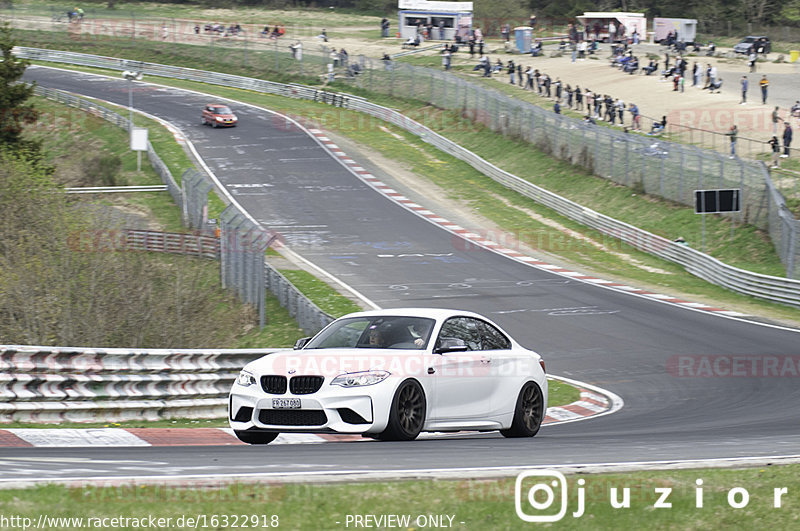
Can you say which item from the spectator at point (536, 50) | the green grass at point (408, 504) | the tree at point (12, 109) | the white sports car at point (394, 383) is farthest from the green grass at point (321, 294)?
the spectator at point (536, 50)

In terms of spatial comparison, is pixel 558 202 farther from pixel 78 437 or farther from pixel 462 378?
pixel 78 437

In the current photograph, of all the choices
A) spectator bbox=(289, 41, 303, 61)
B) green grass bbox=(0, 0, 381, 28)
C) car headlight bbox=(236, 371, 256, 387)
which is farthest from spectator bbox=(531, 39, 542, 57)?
car headlight bbox=(236, 371, 256, 387)

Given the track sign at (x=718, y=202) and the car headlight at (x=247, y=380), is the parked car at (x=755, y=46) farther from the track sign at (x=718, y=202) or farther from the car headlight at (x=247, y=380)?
the car headlight at (x=247, y=380)

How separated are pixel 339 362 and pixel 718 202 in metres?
23.8

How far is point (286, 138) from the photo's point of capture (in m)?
55.0

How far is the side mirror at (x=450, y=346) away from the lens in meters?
10.8

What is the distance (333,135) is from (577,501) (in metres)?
50.2

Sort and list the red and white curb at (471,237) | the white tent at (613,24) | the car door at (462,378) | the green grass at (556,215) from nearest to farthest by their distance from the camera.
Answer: the car door at (462,378) < the red and white curb at (471,237) < the green grass at (556,215) < the white tent at (613,24)

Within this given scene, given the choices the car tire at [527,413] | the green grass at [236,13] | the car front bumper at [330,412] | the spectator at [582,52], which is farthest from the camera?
the green grass at [236,13]

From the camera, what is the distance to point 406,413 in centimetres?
1023

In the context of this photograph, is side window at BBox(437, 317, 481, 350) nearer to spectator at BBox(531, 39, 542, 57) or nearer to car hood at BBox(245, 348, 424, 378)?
car hood at BBox(245, 348, 424, 378)

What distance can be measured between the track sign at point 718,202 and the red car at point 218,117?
103 ft

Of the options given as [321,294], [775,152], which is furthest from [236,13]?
[321,294]

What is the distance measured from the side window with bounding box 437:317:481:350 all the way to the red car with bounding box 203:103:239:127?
4712 centimetres
